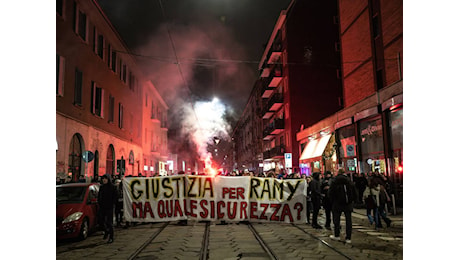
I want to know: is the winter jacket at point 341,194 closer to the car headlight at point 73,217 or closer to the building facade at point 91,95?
the car headlight at point 73,217

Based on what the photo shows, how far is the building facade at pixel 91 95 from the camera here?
698 inches

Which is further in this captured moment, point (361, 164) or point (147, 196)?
point (361, 164)

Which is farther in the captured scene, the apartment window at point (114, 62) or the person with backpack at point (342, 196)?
the apartment window at point (114, 62)

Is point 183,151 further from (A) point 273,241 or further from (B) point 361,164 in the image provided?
(A) point 273,241

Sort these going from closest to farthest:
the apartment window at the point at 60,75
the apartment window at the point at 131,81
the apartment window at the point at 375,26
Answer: the apartment window at the point at 60,75 → the apartment window at the point at 375,26 → the apartment window at the point at 131,81

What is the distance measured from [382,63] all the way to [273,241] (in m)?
16.3

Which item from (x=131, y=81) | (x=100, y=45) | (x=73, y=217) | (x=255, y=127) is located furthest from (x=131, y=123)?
(x=255, y=127)

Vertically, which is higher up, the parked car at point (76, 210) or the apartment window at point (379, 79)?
the apartment window at point (379, 79)

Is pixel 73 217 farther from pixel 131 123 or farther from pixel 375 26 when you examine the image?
pixel 131 123

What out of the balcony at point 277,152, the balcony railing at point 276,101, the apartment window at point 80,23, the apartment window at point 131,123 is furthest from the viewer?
the balcony railing at point 276,101

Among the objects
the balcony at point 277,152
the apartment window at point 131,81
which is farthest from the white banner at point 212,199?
the balcony at point 277,152
